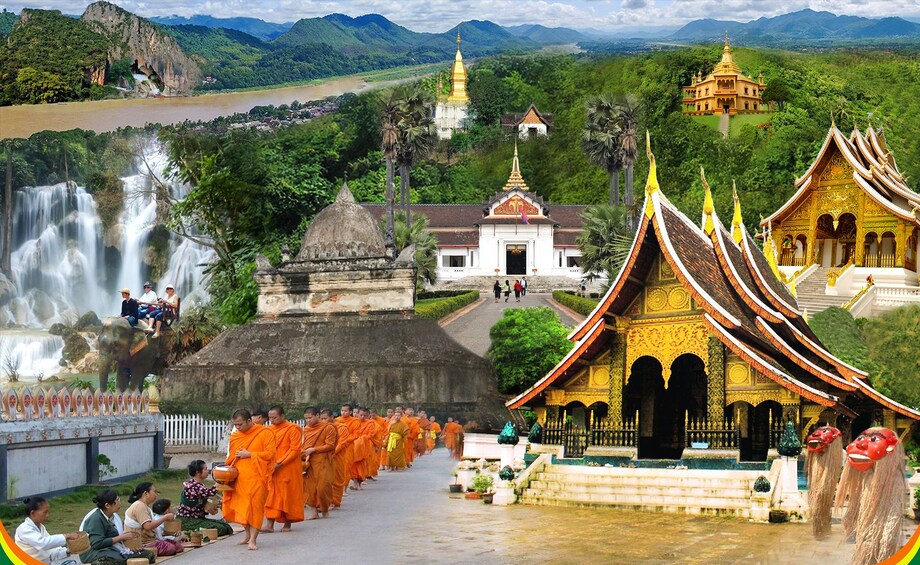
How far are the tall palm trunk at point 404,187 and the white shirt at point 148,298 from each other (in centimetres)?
597

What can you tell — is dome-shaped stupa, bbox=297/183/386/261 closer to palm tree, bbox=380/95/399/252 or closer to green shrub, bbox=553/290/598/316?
palm tree, bbox=380/95/399/252

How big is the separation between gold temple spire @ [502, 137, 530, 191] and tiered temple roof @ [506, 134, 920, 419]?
17191mm

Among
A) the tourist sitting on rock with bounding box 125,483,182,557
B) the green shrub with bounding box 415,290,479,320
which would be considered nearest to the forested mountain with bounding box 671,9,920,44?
the green shrub with bounding box 415,290,479,320

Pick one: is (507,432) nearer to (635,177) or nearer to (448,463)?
(448,463)

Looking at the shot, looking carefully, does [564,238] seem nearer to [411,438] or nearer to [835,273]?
[835,273]

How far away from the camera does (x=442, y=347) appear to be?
24.4 metres

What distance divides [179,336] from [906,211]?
15.0 meters

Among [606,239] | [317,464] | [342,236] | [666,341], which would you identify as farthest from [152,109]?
[666,341]

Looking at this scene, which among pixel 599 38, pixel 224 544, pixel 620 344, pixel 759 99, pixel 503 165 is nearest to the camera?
pixel 224 544

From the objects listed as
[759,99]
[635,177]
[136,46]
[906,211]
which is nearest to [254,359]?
[136,46]

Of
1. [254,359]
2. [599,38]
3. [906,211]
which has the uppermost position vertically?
[599,38]

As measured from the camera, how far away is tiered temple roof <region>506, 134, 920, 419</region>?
14047 millimetres

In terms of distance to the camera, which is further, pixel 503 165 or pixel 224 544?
pixel 503 165

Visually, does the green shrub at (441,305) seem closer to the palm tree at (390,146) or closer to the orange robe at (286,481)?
the palm tree at (390,146)
